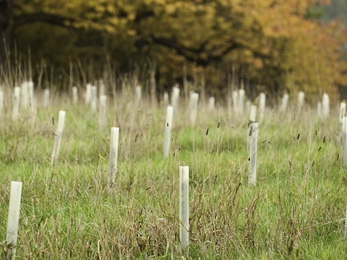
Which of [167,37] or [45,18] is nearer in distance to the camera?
[45,18]

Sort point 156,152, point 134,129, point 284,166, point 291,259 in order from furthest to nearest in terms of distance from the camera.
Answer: point 134,129, point 156,152, point 284,166, point 291,259

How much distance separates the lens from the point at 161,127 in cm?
845

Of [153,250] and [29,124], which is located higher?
[29,124]

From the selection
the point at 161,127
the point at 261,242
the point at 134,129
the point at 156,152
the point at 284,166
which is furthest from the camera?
the point at 161,127

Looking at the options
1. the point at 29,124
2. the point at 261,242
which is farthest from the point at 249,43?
the point at 261,242

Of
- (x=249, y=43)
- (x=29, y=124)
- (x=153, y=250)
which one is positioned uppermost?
(x=249, y=43)

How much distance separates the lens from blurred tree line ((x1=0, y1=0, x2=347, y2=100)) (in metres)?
16.1

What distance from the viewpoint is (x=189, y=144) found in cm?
768

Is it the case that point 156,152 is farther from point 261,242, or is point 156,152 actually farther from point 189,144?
point 261,242

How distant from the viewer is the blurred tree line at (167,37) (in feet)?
52.9

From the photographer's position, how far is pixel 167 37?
18.1 meters

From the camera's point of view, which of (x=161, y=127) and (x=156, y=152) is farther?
(x=161, y=127)

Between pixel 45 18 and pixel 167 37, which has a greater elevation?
pixel 45 18

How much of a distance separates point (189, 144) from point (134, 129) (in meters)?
0.72
